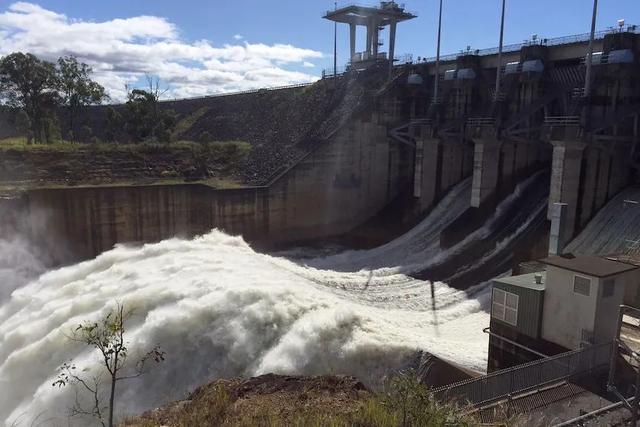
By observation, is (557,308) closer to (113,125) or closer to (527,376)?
(527,376)

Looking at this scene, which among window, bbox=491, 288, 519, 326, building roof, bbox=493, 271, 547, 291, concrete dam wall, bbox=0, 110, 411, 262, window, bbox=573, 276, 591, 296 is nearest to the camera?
window, bbox=573, 276, 591, 296

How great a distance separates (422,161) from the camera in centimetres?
2934

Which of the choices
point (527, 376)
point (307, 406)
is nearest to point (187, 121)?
point (307, 406)

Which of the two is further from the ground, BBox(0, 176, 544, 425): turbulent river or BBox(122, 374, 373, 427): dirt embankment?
BBox(122, 374, 373, 427): dirt embankment

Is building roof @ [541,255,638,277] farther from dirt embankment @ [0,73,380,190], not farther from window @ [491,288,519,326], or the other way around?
dirt embankment @ [0,73,380,190]

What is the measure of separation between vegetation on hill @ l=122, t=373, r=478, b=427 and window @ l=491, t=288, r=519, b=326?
16.0 ft

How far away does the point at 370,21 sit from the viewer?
38625 mm

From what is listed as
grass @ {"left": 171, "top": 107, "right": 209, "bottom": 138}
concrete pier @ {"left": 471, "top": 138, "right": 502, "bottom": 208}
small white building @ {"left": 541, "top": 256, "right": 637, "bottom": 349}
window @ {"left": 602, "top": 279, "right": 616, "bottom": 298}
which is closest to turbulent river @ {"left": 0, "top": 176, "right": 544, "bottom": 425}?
small white building @ {"left": 541, "top": 256, "right": 637, "bottom": 349}

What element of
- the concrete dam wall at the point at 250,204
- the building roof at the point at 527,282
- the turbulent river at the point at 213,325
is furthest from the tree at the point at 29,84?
the building roof at the point at 527,282

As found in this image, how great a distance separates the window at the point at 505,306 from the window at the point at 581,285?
1.52m

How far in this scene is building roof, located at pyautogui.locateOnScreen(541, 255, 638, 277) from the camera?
11.4m

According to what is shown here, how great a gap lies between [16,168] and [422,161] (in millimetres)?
21140

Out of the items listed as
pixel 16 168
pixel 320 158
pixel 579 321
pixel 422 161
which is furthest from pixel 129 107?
pixel 579 321

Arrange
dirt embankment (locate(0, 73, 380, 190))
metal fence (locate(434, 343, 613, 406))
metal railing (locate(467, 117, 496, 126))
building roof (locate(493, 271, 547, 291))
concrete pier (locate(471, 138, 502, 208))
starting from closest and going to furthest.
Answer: metal fence (locate(434, 343, 613, 406))
building roof (locate(493, 271, 547, 291))
concrete pier (locate(471, 138, 502, 208))
metal railing (locate(467, 117, 496, 126))
dirt embankment (locate(0, 73, 380, 190))
